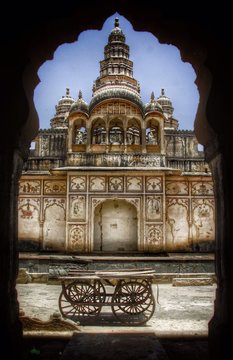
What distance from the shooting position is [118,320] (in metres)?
6.93

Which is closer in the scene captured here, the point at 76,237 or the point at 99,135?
the point at 76,237

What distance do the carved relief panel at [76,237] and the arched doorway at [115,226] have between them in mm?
1144

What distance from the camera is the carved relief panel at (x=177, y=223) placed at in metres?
16.2

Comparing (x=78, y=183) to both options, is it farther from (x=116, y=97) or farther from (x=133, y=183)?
(x=116, y=97)

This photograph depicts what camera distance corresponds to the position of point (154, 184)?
16.0m

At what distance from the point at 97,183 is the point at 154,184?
8.70 feet

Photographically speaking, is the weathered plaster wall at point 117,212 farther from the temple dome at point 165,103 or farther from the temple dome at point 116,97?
the temple dome at point 165,103

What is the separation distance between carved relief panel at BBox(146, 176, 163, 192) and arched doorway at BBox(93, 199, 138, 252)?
1548mm

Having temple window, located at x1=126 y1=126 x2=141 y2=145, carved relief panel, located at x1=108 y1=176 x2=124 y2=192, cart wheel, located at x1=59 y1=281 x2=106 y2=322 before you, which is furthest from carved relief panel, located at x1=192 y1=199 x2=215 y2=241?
cart wheel, located at x1=59 y1=281 x2=106 y2=322

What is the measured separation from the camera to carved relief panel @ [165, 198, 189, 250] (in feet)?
53.2

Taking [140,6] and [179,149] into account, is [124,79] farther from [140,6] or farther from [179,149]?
[140,6]

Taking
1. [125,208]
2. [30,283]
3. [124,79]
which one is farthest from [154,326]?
[124,79]
